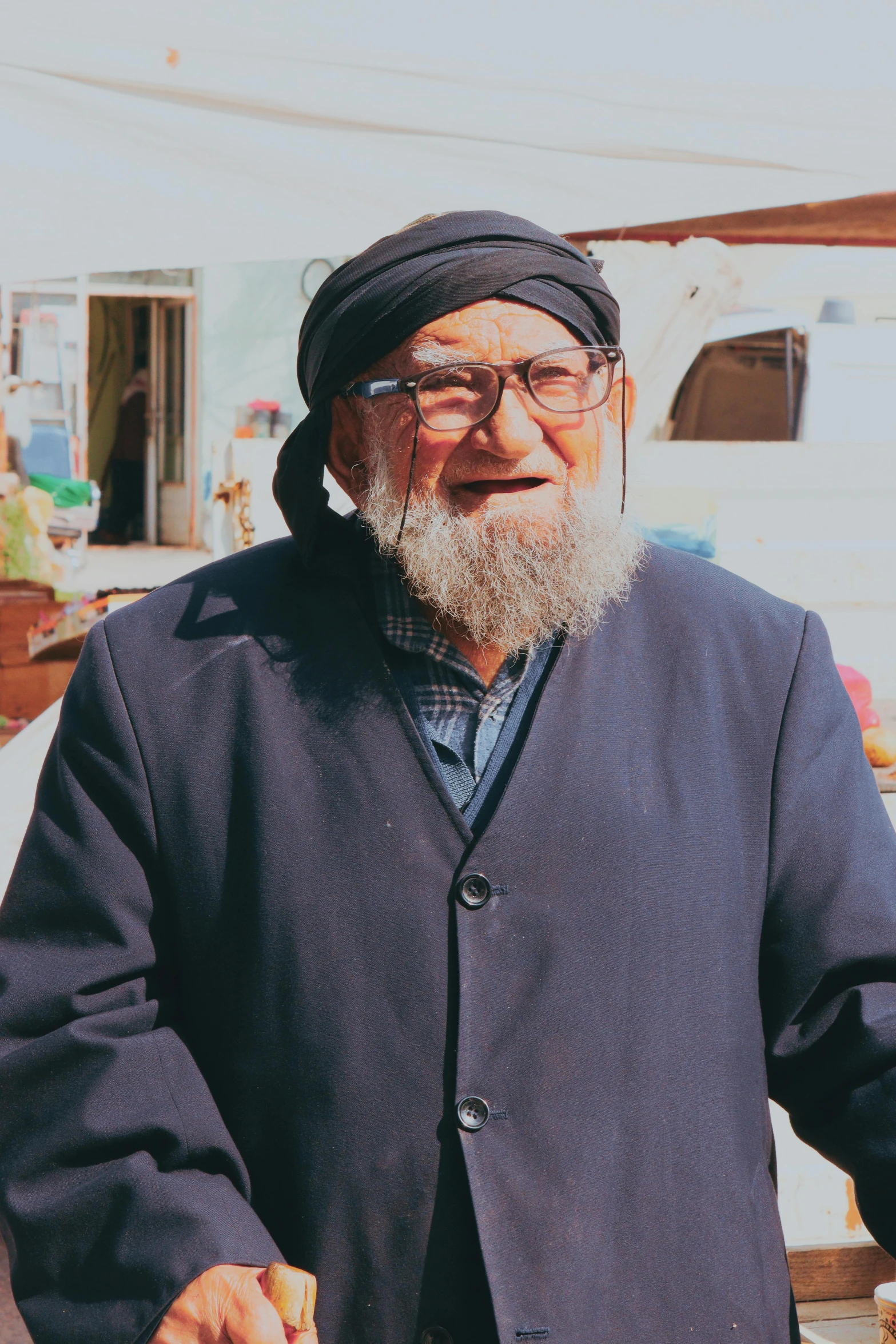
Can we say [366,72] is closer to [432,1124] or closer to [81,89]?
[81,89]

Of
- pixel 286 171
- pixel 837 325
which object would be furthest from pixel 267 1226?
pixel 837 325

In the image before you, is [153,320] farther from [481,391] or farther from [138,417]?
[481,391]

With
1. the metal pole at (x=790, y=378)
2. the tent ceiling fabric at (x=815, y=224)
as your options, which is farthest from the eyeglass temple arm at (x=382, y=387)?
the metal pole at (x=790, y=378)

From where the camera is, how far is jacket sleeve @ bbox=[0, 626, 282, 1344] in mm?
1298

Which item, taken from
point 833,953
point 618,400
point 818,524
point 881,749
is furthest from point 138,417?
point 833,953

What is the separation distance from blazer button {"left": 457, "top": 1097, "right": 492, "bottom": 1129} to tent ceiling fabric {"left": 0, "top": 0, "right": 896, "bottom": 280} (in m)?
2.02

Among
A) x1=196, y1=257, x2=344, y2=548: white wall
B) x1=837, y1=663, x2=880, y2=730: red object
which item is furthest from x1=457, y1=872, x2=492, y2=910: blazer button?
x1=196, y1=257, x2=344, y2=548: white wall

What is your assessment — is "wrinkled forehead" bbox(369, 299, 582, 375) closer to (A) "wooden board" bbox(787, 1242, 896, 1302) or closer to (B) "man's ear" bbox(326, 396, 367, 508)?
(B) "man's ear" bbox(326, 396, 367, 508)

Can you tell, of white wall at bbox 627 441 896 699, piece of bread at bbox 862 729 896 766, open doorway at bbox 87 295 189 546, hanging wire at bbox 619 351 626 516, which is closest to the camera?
hanging wire at bbox 619 351 626 516

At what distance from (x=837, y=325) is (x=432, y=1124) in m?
7.35

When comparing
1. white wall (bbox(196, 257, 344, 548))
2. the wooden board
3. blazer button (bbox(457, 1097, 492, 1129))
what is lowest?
the wooden board

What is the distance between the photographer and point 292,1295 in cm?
122

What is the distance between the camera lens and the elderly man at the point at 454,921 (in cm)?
135

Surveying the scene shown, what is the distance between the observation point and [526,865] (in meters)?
1.40
